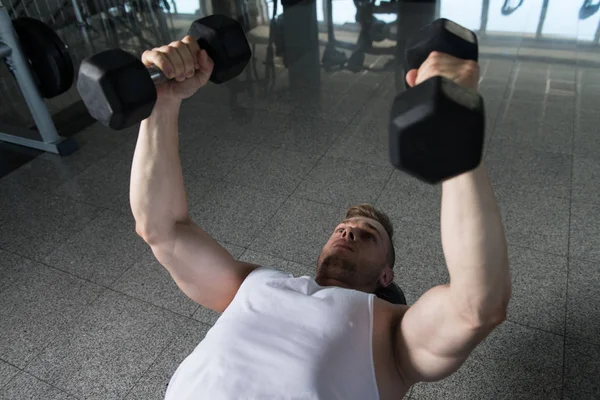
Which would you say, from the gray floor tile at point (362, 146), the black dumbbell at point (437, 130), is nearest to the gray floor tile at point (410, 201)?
the gray floor tile at point (362, 146)

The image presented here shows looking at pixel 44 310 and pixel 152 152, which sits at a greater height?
pixel 152 152

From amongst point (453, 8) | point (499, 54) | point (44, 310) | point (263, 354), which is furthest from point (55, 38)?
point (453, 8)

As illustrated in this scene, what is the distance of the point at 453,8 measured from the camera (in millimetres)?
5820

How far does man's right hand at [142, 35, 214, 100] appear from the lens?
3.38 feet

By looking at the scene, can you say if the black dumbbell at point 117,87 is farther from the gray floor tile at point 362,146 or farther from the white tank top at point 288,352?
the gray floor tile at point 362,146

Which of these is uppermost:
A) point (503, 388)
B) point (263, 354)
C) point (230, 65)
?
point (230, 65)

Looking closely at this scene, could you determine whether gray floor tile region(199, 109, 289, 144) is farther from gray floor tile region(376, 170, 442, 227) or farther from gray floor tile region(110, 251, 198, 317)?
gray floor tile region(110, 251, 198, 317)

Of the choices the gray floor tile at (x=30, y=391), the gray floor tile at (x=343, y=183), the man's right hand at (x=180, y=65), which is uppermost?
the man's right hand at (x=180, y=65)

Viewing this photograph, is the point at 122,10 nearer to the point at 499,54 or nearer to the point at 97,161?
the point at 97,161

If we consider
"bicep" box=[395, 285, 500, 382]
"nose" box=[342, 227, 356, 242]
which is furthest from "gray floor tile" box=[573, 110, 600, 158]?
"bicep" box=[395, 285, 500, 382]

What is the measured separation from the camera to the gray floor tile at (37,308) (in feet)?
6.25

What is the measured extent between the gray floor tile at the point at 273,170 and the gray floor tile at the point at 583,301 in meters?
1.43

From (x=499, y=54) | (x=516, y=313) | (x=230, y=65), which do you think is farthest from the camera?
(x=499, y=54)

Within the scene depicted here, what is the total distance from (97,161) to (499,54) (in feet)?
11.5
